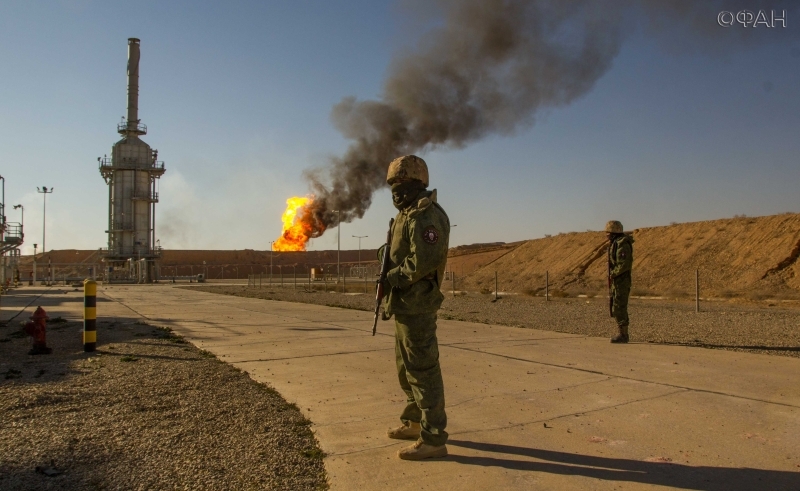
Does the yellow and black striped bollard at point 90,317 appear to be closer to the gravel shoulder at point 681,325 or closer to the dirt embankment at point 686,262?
Answer: the gravel shoulder at point 681,325

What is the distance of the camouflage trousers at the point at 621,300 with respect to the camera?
9.39 metres

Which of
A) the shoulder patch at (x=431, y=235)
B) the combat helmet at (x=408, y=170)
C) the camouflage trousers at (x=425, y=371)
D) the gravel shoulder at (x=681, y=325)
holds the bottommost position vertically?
the gravel shoulder at (x=681, y=325)

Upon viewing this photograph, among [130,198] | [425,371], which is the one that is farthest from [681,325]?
[130,198]

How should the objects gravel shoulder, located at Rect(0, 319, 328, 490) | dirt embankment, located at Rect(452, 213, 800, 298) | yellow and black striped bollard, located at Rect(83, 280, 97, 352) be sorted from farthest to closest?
dirt embankment, located at Rect(452, 213, 800, 298) → yellow and black striped bollard, located at Rect(83, 280, 97, 352) → gravel shoulder, located at Rect(0, 319, 328, 490)

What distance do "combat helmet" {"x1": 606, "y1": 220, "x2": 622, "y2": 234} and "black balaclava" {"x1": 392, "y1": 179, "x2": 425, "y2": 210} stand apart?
6.54 m

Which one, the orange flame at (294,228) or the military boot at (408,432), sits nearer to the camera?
the military boot at (408,432)

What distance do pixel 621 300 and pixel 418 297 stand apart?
637 cm

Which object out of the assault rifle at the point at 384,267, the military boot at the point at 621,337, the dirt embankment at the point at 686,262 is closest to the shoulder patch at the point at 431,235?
the assault rifle at the point at 384,267

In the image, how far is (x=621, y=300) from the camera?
9.39 m

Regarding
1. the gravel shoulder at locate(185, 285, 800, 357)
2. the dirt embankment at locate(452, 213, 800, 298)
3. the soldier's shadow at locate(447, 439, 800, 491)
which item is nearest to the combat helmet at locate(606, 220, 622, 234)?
the gravel shoulder at locate(185, 285, 800, 357)

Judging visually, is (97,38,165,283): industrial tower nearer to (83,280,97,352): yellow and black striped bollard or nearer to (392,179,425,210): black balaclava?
(83,280,97,352): yellow and black striped bollard

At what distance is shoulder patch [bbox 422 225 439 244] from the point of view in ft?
13.0

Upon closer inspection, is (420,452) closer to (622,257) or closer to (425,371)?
(425,371)

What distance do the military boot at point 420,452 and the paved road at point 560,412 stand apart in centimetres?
5
